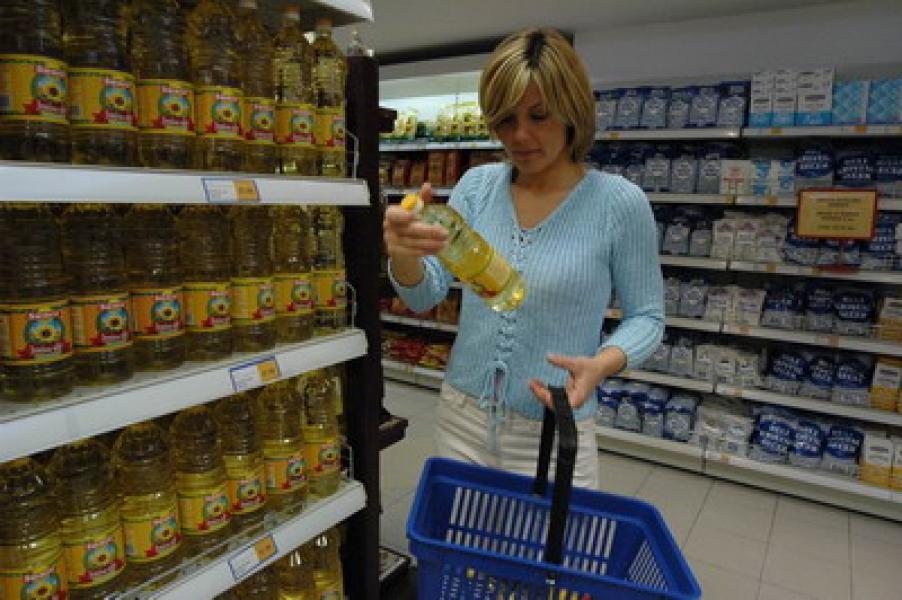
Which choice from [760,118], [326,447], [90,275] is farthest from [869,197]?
[90,275]

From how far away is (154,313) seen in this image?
3.52 ft

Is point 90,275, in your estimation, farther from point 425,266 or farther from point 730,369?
point 730,369

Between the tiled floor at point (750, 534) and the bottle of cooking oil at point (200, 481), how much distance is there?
1478 millimetres

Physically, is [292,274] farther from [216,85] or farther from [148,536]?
[148,536]

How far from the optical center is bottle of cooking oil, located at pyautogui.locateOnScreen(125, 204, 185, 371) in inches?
42.1

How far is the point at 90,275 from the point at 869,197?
A: 3310 millimetres

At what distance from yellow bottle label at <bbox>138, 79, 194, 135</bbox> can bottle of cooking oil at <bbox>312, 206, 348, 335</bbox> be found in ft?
1.66

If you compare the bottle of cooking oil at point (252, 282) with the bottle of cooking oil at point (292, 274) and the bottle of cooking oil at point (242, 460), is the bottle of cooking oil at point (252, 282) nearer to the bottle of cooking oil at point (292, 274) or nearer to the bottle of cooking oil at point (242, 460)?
the bottle of cooking oil at point (292, 274)

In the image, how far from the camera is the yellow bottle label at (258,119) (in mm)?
1212

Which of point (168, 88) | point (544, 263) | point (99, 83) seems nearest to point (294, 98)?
point (168, 88)

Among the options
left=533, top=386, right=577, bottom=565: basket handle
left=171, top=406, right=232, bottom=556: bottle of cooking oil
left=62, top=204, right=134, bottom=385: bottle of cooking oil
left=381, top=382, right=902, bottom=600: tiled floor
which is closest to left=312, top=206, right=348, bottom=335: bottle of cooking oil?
left=171, top=406, right=232, bottom=556: bottle of cooking oil

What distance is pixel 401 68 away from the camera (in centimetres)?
470

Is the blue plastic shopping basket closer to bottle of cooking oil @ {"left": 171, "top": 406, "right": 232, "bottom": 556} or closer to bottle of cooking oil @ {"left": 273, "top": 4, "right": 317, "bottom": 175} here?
bottle of cooking oil @ {"left": 171, "top": 406, "right": 232, "bottom": 556}

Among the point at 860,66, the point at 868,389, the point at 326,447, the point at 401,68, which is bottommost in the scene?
the point at 868,389
